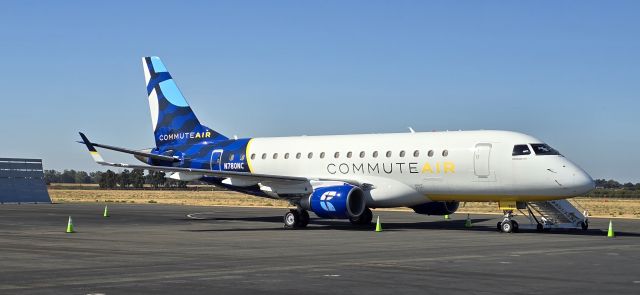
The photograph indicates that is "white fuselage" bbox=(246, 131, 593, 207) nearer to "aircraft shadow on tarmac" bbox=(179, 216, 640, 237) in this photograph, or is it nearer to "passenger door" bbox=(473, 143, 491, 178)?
"passenger door" bbox=(473, 143, 491, 178)

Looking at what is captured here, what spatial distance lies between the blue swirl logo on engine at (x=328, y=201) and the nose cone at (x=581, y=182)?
9.18m

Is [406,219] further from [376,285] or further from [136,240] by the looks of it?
[376,285]

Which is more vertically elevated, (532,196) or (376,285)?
(532,196)

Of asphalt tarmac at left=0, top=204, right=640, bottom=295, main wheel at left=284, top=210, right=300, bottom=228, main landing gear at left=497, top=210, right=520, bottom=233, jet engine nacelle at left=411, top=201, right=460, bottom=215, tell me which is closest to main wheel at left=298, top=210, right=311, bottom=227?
main wheel at left=284, top=210, right=300, bottom=228

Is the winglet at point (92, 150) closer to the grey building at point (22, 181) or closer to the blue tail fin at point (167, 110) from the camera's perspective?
the blue tail fin at point (167, 110)

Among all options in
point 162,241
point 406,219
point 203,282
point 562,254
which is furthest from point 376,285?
point 406,219

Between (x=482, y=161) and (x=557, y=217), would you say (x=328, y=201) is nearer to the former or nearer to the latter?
(x=482, y=161)

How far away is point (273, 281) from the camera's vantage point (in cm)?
1677

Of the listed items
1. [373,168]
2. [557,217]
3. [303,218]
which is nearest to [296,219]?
[303,218]

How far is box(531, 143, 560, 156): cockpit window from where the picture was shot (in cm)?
3344

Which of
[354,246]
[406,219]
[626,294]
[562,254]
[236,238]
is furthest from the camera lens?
[406,219]

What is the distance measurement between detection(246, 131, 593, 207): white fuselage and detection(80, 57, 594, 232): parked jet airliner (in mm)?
40

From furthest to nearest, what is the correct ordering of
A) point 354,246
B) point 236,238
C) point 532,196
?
point 532,196 → point 236,238 → point 354,246

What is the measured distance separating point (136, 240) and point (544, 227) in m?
15.8
